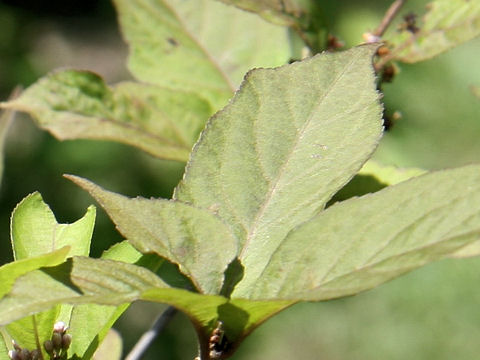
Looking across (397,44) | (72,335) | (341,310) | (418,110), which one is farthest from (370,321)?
(72,335)

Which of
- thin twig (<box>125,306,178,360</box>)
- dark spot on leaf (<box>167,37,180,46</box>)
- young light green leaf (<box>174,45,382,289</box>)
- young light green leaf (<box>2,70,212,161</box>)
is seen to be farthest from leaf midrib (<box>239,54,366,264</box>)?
dark spot on leaf (<box>167,37,180,46</box>)

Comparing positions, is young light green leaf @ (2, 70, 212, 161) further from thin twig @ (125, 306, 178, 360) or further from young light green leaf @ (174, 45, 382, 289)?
young light green leaf @ (174, 45, 382, 289)

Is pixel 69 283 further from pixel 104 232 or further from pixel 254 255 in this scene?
pixel 104 232

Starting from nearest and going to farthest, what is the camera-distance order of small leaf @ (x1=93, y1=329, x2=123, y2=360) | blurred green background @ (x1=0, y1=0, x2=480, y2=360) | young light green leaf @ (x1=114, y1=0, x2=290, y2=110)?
1. small leaf @ (x1=93, y1=329, x2=123, y2=360)
2. young light green leaf @ (x1=114, y1=0, x2=290, y2=110)
3. blurred green background @ (x1=0, y1=0, x2=480, y2=360)

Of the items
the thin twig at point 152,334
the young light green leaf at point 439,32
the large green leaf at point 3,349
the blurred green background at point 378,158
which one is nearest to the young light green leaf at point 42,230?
the large green leaf at point 3,349

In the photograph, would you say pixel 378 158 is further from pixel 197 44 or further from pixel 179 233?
pixel 179 233

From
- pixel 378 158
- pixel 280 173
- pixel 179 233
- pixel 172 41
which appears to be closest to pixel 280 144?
pixel 280 173
